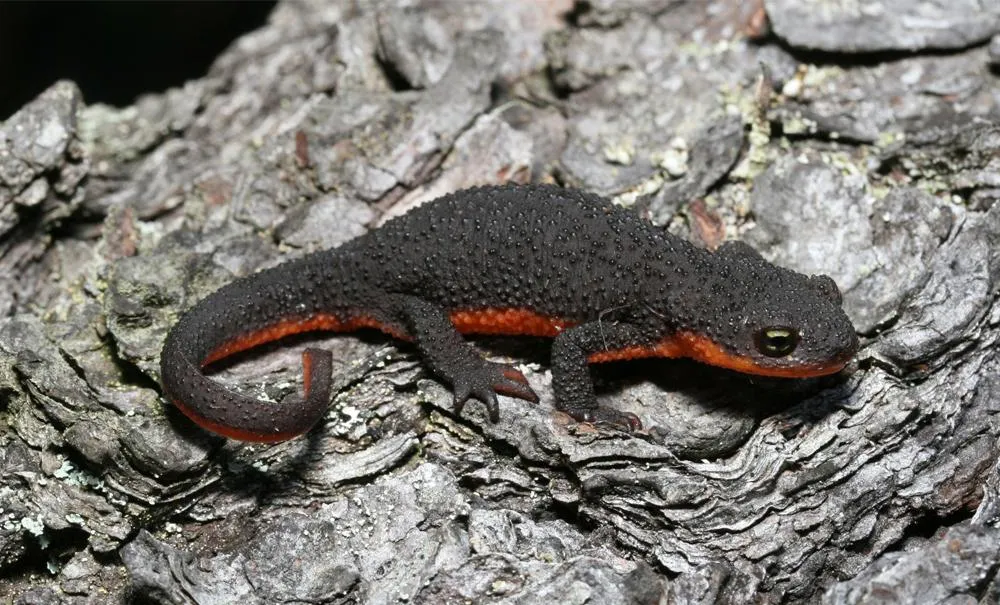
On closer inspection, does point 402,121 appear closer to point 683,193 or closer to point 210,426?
point 683,193

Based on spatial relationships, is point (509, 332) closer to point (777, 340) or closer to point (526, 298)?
point (526, 298)

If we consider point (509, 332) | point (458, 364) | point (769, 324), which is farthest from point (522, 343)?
point (769, 324)

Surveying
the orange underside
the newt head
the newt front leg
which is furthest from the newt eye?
the newt front leg

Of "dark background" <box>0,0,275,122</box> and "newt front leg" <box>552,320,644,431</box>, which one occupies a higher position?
"dark background" <box>0,0,275,122</box>

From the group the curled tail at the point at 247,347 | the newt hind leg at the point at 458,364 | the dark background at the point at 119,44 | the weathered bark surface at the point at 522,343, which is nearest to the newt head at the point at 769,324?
the weathered bark surface at the point at 522,343

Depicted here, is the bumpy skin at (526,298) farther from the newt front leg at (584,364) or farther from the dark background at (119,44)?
the dark background at (119,44)

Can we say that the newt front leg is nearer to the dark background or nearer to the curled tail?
the curled tail
